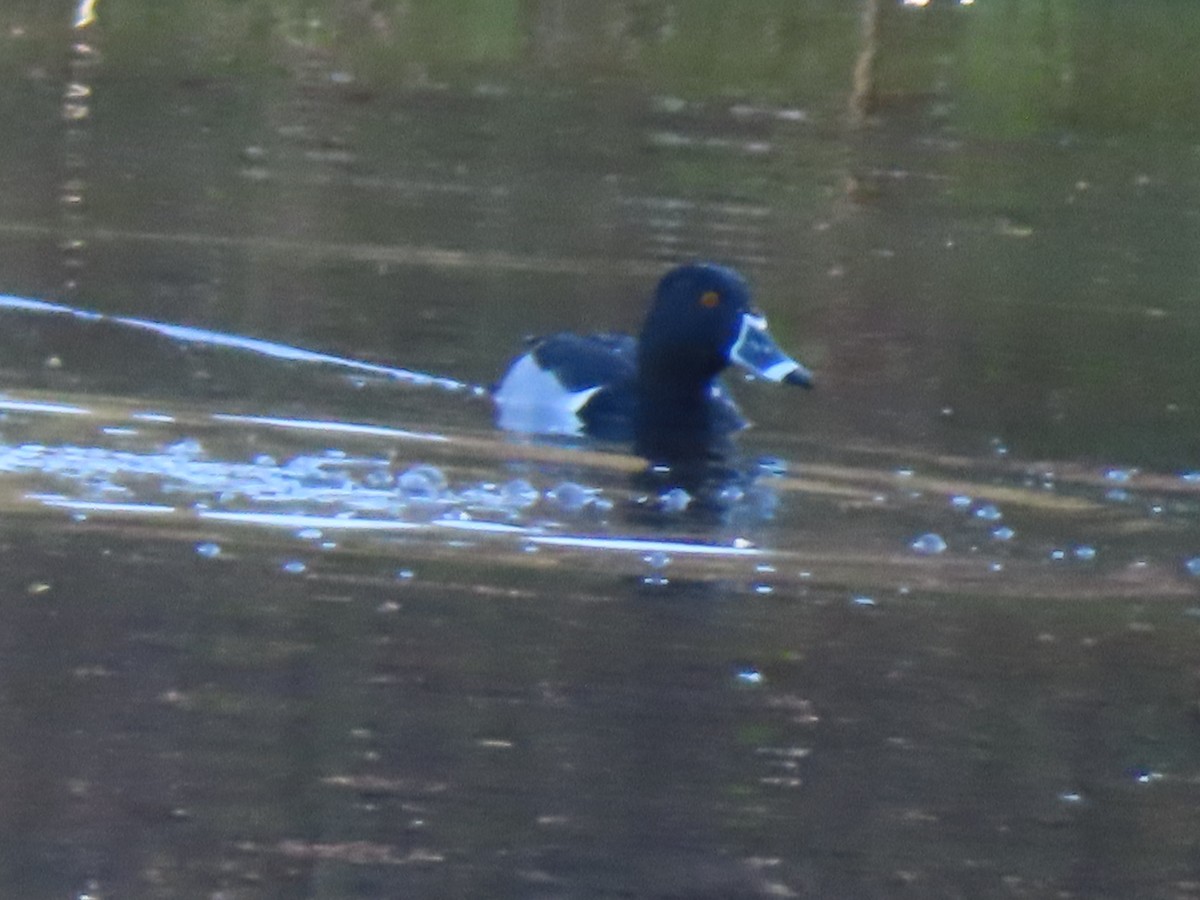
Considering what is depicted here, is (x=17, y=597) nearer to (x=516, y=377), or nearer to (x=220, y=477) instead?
(x=220, y=477)

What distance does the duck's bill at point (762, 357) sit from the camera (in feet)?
40.3

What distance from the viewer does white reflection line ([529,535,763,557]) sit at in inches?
374

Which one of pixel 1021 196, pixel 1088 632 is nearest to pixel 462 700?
pixel 1088 632

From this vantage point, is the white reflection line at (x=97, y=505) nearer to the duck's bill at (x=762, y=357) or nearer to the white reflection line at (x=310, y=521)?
the white reflection line at (x=310, y=521)

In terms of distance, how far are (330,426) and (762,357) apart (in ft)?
6.80

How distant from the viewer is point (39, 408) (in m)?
11.1

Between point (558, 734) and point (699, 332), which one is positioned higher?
point (699, 332)

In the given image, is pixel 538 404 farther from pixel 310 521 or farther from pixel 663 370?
pixel 310 521

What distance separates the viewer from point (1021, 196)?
20.7m

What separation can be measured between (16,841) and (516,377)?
6.06 m

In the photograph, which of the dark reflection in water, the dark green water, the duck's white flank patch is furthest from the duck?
the dark reflection in water

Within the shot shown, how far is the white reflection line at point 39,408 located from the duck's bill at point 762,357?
9.05 ft

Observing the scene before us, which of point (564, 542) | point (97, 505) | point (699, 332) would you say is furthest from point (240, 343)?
point (564, 542)

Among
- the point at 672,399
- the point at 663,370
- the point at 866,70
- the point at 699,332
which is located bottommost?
the point at 672,399
